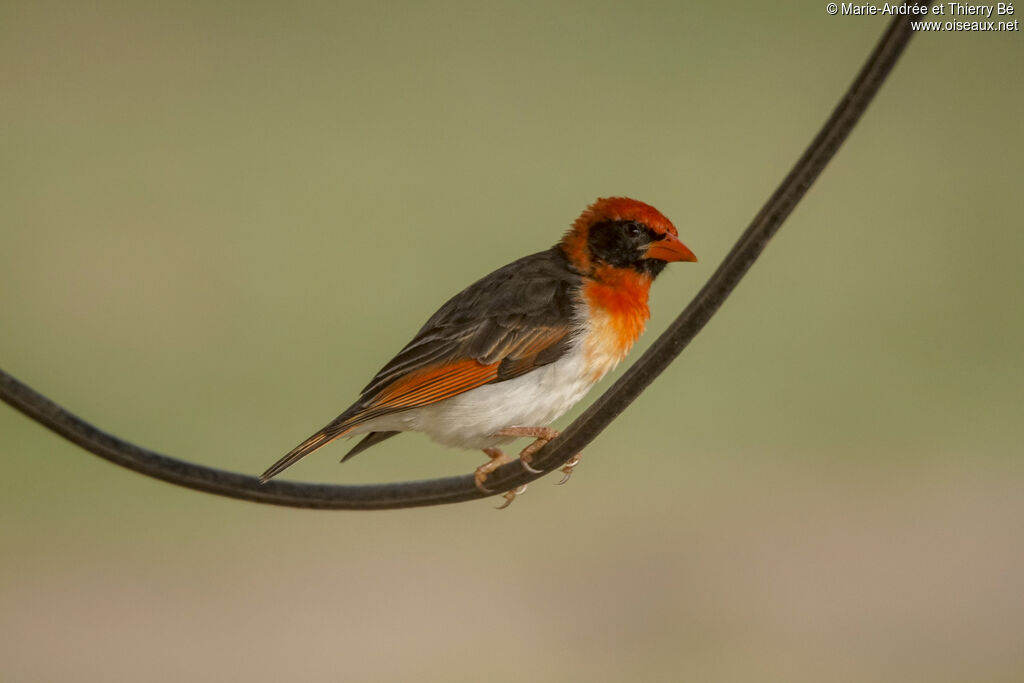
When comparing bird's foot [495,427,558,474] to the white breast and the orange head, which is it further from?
the orange head

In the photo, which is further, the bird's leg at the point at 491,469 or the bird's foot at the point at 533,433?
the bird's foot at the point at 533,433

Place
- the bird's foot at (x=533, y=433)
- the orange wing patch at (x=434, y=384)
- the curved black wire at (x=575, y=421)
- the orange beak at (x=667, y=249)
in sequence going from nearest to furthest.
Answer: the curved black wire at (x=575, y=421) < the bird's foot at (x=533, y=433) < the orange wing patch at (x=434, y=384) < the orange beak at (x=667, y=249)

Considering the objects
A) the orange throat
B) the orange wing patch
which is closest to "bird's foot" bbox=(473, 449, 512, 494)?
the orange wing patch

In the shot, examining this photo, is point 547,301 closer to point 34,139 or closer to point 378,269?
point 378,269

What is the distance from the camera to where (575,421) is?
2807 mm

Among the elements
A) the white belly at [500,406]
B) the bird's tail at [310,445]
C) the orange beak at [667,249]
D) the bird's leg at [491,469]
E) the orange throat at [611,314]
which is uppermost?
the orange beak at [667,249]

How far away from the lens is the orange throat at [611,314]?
13.1ft

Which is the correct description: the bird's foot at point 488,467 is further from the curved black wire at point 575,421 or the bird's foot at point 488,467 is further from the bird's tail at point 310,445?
the bird's tail at point 310,445

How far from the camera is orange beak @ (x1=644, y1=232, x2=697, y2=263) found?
13.1ft

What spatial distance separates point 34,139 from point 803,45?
8.43 meters

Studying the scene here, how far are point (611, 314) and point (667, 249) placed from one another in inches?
9.9

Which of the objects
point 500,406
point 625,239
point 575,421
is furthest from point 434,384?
point 575,421

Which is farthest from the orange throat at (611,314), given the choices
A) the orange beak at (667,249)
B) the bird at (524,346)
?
the orange beak at (667,249)

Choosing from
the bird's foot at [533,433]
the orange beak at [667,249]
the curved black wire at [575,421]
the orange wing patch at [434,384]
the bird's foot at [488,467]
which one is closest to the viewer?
the curved black wire at [575,421]
